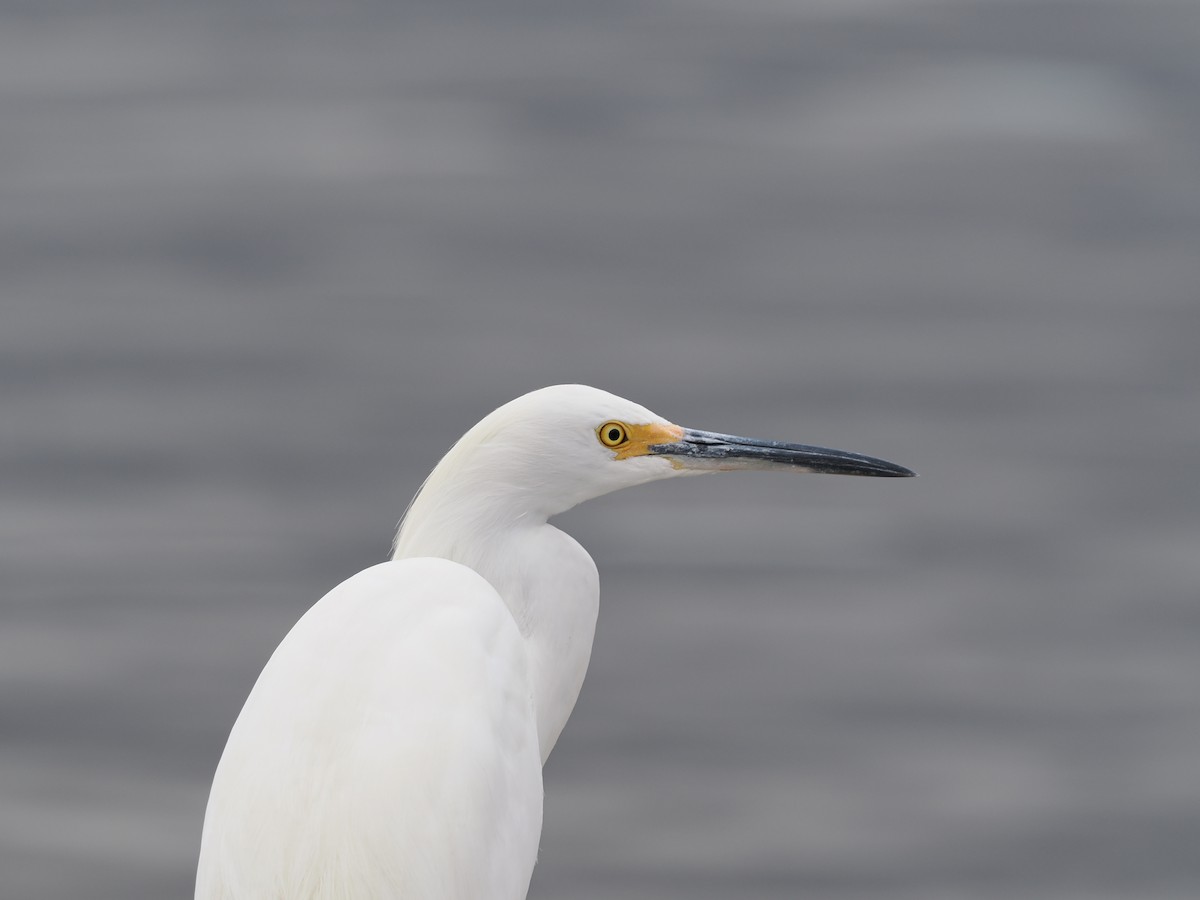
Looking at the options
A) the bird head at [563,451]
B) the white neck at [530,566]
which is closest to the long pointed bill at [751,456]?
the bird head at [563,451]

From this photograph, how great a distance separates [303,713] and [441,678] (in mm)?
185

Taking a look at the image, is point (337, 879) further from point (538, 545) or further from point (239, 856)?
point (538, 545)

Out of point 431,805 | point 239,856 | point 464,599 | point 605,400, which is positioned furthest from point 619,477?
point 239,856

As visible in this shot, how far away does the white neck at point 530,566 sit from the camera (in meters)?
2.80

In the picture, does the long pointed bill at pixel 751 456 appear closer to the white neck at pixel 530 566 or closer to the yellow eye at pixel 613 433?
the yellow eye at pixel 613 433

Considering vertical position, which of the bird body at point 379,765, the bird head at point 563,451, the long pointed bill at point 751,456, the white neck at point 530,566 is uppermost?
the long pointed bill at point 751,456

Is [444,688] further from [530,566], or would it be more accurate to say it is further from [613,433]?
[613,433]

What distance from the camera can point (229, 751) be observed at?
2465 mm

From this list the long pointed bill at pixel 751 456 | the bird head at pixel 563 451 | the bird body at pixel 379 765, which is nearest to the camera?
the bird body at pixel 379 765

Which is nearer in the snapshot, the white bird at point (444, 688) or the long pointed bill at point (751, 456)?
the white bird at point (444, 688)

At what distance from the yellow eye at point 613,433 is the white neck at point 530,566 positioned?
155 mm

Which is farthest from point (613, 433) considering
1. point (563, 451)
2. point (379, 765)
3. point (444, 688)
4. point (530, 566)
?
point (379, 765)

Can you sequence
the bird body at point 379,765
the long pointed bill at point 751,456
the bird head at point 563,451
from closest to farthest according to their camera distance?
1. the bird body at point 379,765
2. the bird head at point 563,451
3. the long pointed bill at point 751,456

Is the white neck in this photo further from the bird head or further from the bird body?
the bird body
